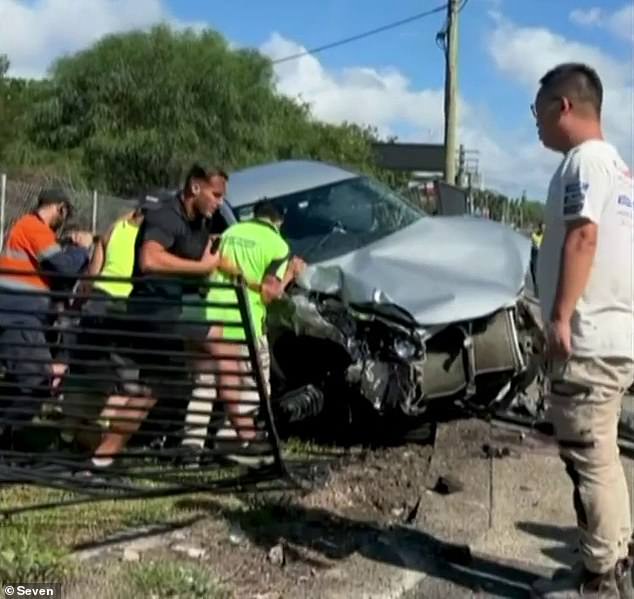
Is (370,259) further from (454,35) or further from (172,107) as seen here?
(172,107)

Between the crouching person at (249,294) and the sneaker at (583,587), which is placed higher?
the crouching person at (249,294)

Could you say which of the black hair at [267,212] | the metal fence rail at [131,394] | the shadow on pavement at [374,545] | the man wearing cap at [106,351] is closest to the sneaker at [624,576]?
the shadow on pavement at [374,545]

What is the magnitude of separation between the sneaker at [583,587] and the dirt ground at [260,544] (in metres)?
0.92

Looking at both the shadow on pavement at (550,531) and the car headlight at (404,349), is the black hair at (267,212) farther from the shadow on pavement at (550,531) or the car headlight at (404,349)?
the shadow on pavement at (550,531)

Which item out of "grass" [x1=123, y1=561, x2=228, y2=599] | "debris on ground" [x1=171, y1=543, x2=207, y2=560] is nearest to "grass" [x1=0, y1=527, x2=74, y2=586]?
"grass" [x1=123, y1=561, x2=228, y2=599]

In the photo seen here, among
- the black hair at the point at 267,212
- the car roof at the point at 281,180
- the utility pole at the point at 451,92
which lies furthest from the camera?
the utility pole at the point at 451,92

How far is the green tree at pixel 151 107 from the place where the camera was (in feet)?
118

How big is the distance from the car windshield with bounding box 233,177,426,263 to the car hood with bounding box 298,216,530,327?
0.72 feet

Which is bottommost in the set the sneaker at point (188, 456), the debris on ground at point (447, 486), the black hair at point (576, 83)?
the debris on ground at point (447, 486)

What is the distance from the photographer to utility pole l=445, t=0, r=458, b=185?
2475 cm

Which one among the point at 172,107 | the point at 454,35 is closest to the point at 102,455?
the point at 454,35

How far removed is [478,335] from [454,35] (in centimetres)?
1862

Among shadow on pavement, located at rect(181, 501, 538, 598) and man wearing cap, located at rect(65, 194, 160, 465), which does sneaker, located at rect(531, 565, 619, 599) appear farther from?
man wearing cap, located at rect(65, 194, 160, 465)

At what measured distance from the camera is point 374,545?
5.52 meters
